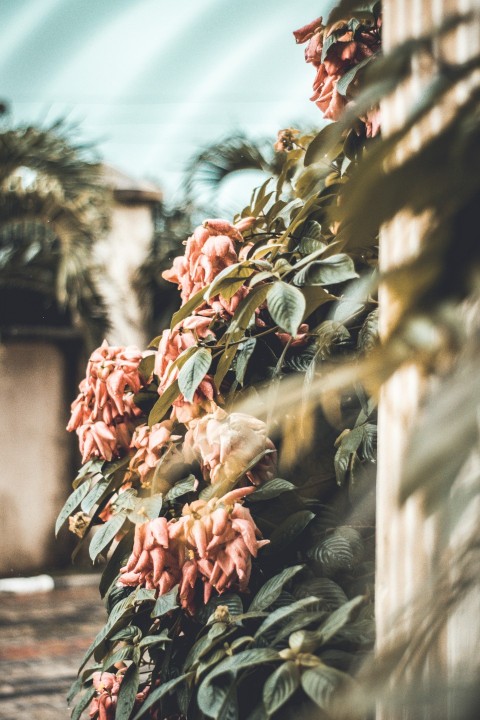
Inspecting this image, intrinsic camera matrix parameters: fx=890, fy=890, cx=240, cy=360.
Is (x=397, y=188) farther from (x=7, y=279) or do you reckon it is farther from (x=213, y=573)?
(x=7, y=279)

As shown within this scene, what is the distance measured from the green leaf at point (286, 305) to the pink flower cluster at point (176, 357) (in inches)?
7.5

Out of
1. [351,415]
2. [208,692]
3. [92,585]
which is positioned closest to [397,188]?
[208,692]

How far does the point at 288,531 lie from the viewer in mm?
1170

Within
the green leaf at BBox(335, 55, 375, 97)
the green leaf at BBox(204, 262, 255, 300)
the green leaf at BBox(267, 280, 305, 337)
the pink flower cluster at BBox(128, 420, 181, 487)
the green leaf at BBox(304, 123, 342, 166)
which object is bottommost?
the pink flower cluster at BBox(128, 420, 181, 487)

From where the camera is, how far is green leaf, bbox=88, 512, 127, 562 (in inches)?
50.8

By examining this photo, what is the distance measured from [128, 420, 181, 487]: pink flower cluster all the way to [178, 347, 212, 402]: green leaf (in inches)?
4.4

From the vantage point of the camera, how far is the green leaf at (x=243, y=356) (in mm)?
1231

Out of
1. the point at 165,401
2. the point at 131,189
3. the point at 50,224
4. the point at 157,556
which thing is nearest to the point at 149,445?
the point at 165,401

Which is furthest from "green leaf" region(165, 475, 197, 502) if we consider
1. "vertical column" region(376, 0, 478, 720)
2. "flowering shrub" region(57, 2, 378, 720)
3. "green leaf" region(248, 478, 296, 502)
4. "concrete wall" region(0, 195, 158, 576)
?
"concrete wall" region(0, 195, 158, 576)

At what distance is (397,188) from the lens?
37 centimetres

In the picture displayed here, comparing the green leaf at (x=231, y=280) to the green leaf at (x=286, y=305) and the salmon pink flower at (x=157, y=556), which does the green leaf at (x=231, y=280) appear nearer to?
the green leaf at (x=286, y=305)

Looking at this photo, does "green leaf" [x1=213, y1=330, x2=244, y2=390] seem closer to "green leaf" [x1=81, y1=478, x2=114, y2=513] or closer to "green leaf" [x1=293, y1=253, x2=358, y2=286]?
"green leaf" [x1=293, y1=253, x2=358, y2=286]

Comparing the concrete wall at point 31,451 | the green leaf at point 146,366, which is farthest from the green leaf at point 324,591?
the concrete wall at point 31,451

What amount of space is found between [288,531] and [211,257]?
0.41m
